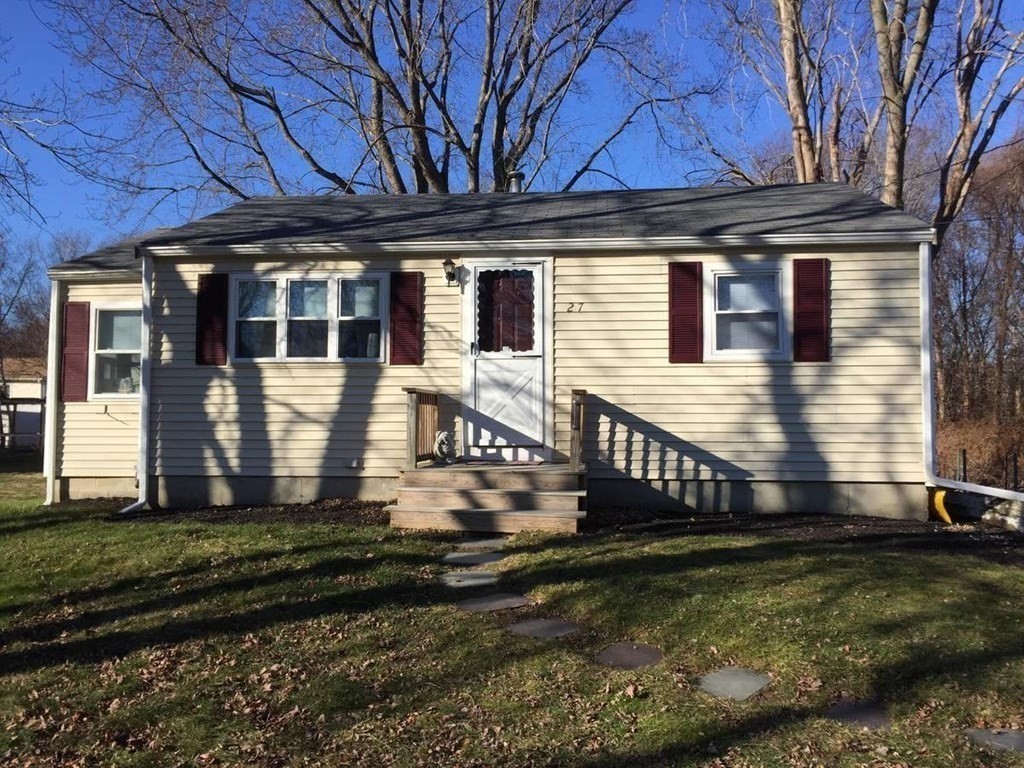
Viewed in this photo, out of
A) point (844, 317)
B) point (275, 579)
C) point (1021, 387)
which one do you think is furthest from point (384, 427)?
point (1021, 387)

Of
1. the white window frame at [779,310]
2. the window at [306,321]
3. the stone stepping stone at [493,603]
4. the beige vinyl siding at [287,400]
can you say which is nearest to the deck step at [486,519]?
the beige vinyl siding at [287,400]

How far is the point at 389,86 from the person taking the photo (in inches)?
775

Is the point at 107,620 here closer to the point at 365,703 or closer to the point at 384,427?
the point at 365,703

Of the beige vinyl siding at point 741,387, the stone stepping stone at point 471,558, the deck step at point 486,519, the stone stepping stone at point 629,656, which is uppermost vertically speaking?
the beige vinyl siding at point 741,387

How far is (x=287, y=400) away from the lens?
31.0 ft

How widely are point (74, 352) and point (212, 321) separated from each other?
2.34m

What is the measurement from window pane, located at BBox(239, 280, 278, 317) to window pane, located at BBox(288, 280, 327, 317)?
9.1 inches

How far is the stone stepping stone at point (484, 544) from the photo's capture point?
704cm

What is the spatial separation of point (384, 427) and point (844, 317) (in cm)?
514

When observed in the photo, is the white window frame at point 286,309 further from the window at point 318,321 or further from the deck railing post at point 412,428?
the deck railing post at point 412,428

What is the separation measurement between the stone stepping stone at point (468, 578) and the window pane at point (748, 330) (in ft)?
13.9

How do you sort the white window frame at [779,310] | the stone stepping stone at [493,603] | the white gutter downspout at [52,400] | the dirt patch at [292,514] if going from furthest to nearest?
the white gutter downspout at [52,400], the white window frame at [779,310], the dirt patch at [292,514], the stone stepping stone at [493,603]

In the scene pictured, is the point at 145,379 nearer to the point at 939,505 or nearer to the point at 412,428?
the point at 412,428

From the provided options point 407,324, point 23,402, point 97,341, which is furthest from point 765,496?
point 23,402
